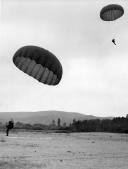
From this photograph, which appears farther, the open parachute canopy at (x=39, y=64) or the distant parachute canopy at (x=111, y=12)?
the distant parachute canopy at (x=111, y=12)

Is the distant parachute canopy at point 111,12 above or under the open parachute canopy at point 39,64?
above

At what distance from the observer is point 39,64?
16.1 m

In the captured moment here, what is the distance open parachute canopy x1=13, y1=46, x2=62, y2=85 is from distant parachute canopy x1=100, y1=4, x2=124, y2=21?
1047cm

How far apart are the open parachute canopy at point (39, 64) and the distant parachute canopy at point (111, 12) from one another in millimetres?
10471

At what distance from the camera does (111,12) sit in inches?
1024

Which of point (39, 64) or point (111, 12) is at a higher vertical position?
point (111, 12)

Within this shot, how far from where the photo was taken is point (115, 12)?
26.0 m

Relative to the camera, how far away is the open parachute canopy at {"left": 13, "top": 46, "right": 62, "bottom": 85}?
15359mm

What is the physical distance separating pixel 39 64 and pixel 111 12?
456 inches

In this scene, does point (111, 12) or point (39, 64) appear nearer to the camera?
point (39, 64)

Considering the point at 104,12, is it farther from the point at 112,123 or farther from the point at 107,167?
the point at 112,123

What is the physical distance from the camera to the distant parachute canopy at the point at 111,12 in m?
24.9

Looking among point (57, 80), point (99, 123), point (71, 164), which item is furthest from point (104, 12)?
point (99, 123)

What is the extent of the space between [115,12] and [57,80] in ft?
38.5
